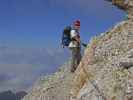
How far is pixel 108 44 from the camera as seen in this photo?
29.1 meters

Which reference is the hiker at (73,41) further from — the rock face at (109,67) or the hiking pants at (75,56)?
the rock face at (109,67)

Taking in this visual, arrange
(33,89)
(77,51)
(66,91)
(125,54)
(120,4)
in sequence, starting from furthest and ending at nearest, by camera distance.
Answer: (33,89) < (77,51) < (66,91) < (120,4) < (125,54)

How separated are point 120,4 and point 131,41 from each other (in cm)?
533

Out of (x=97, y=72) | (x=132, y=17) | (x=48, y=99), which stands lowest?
(x=48, y=99)

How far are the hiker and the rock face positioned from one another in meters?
3.00

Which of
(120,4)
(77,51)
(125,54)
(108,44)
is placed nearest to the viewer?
(125,54)

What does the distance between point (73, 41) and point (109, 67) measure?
31.3ft

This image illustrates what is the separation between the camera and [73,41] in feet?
119

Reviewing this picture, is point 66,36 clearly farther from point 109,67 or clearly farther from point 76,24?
point 109,67

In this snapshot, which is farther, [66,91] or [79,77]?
[66,91]

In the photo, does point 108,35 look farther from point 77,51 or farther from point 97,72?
point 77,51

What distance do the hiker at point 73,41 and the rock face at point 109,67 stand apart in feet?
9.84

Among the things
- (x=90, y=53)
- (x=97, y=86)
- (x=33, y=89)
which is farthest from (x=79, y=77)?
(x=33, y=89)

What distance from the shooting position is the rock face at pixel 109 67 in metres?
25.2
